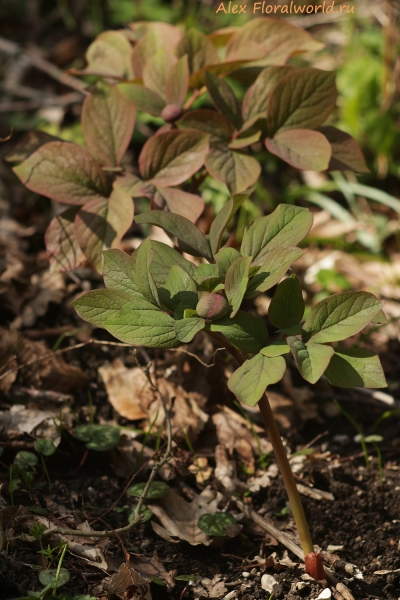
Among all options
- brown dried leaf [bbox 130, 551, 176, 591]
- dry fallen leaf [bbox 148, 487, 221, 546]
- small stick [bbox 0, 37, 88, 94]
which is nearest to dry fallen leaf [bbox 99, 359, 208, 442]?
dry fallen leaf [bbox 148, 487, 221, 546]

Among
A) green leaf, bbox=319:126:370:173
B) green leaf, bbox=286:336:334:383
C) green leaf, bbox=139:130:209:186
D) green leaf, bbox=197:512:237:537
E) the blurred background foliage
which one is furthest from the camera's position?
the blurred background foliage

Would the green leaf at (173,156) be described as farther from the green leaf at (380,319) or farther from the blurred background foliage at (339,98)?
the blurred background foliage at (339,98)

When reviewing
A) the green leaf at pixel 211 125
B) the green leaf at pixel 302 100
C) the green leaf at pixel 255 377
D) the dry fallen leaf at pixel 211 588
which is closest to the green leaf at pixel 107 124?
the green leaf at pixel 211 125

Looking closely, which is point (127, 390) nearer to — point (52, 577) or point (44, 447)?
point (44, 447)

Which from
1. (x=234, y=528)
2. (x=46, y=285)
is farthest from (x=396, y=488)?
(x=46, y=285)

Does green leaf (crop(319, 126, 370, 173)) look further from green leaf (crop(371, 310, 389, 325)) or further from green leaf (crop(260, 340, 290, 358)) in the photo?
green leaf (crop(260, 340, 290, 358))

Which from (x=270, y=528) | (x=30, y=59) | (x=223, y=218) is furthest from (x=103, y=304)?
(x=30, y=59)
